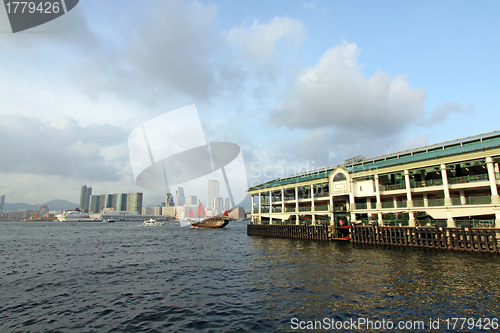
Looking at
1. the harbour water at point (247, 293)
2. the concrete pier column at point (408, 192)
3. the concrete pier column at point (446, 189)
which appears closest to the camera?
the harbour water at point (247, 293)

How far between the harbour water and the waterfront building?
8.86 meters

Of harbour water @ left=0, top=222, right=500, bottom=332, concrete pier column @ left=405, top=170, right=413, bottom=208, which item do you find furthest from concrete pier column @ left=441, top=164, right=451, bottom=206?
harbour water @ left=0, top=222, right=500, bottom=332

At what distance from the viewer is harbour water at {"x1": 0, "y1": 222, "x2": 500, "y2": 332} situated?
1380cm

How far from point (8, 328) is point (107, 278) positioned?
10757 mm

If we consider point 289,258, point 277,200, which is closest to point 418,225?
point 289,258

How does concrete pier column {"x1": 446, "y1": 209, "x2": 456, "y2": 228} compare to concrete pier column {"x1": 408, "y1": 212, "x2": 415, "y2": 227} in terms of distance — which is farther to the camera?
concrete pier column {"x1": 408, "y1": 212, "x2": 415, "y2": 227}

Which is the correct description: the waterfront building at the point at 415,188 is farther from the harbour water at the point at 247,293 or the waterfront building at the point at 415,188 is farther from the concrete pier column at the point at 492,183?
the harbour water at the point at 247,293

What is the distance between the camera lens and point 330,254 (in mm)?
33625

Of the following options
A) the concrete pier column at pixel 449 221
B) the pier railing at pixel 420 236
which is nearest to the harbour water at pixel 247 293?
the pier railing at pixel 420 236

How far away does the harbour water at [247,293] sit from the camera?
13797 millimetres

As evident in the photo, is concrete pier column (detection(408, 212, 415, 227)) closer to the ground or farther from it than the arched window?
closer to the ground

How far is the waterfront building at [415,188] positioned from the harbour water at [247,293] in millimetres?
8856

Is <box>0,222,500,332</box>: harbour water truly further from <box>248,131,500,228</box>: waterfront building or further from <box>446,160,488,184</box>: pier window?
<box>446,160,488,184</box>: pier window

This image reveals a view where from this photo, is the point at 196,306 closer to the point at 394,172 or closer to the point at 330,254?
the point at 330,254
